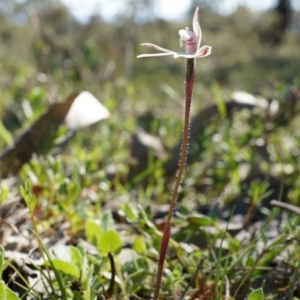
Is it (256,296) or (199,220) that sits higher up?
(256,296)

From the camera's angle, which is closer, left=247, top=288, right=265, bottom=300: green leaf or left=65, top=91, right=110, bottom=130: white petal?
left=247, top=288, right=265, bottom=300: green leaf

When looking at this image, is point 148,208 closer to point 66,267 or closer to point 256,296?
point 66,267

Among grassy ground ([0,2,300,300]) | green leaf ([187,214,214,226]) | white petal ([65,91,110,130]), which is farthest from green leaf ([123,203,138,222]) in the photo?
white petal ([65,91,110,130])

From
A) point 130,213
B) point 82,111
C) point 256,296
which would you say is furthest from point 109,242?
point 82,111

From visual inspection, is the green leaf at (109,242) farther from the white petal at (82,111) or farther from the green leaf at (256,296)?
the white petal at (82,111)

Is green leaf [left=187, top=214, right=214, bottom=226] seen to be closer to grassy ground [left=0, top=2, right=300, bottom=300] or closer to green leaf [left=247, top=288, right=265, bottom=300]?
grassy ground [left=0, top=2, right=300, bottom=300]
